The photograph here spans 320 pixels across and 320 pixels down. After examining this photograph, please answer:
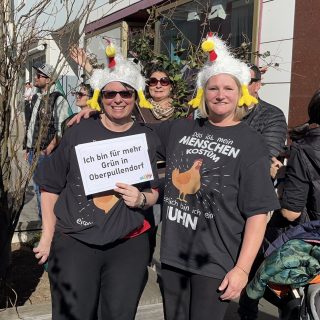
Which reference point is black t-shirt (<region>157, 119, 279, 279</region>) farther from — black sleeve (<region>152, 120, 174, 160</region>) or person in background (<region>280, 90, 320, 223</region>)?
person in background (<region>280, 90, 320, 223</region>)

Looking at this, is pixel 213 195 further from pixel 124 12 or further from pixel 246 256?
pixel 124 12

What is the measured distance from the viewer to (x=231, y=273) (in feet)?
7.59

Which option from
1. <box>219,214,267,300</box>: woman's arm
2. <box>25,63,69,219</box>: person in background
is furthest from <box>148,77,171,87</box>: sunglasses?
<box>219,214,267,300</box>: woman's arm

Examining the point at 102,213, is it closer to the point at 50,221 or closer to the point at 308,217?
the point at 50,221

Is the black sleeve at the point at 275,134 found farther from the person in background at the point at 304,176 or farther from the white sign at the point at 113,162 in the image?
the white sign at the point at 113,162

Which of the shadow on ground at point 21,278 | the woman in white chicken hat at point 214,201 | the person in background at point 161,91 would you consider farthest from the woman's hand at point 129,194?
the person in background at point 161,91

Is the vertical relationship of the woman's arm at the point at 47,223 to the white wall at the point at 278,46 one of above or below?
below

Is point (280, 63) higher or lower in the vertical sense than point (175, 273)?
higher

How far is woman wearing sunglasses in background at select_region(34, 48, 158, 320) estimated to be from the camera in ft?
8.23

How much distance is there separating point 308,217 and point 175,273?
848 millimetres

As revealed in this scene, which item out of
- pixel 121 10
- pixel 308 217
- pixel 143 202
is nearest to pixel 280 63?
pixel 308 217

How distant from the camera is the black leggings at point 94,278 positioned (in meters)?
2.51

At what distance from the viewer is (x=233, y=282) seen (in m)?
2.30

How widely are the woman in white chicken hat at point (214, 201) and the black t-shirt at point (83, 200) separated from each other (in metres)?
0.23
